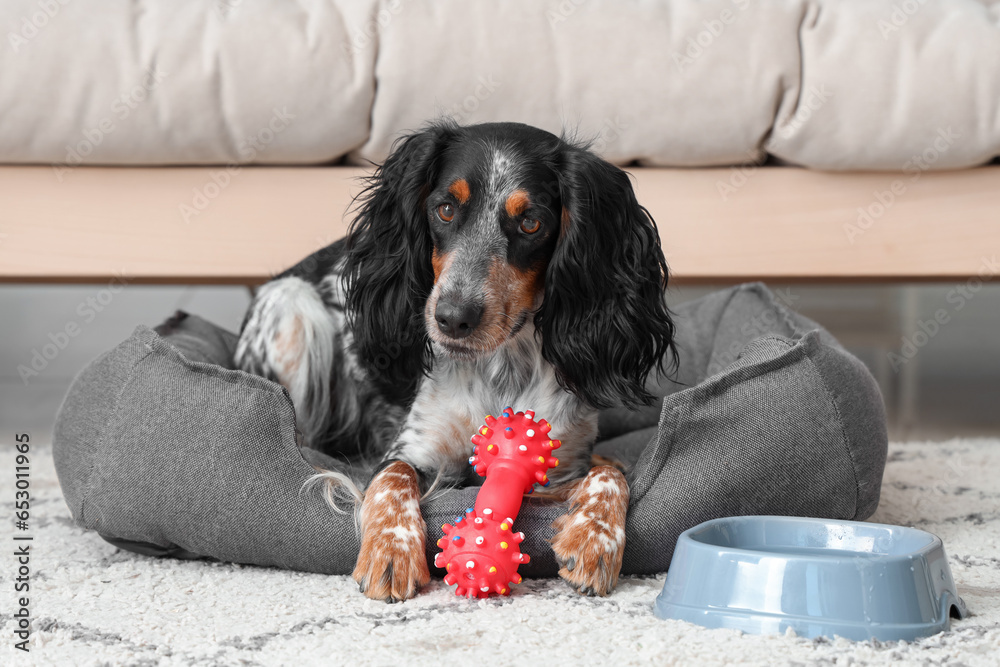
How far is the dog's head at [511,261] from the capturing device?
1.83 m

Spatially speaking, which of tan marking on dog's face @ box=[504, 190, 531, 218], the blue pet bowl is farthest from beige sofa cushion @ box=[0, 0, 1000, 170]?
the blue pet bowl

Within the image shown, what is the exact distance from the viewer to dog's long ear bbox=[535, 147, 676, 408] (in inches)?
73.7

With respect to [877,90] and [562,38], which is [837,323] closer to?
[877,90]

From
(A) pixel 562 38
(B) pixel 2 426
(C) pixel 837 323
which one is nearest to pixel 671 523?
(A) pixel 562 38

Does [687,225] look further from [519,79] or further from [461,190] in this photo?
[461,190]

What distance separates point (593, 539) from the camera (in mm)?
1610

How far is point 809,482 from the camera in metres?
1.79

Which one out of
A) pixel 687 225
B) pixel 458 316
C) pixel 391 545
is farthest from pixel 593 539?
pixel 687 225

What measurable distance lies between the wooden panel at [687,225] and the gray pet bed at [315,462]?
887 millimetres

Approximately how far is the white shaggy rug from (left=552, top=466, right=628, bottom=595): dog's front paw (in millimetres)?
37

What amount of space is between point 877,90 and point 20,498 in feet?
8.50

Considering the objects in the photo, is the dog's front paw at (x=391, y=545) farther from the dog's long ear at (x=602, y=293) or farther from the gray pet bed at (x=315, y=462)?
the dog's long ear at (x=602, y=293)

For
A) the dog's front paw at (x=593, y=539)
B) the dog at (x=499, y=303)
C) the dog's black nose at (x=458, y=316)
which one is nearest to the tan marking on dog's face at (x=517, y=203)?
the dog at (x=499, y=303)

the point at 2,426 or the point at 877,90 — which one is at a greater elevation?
the point at 877,90
